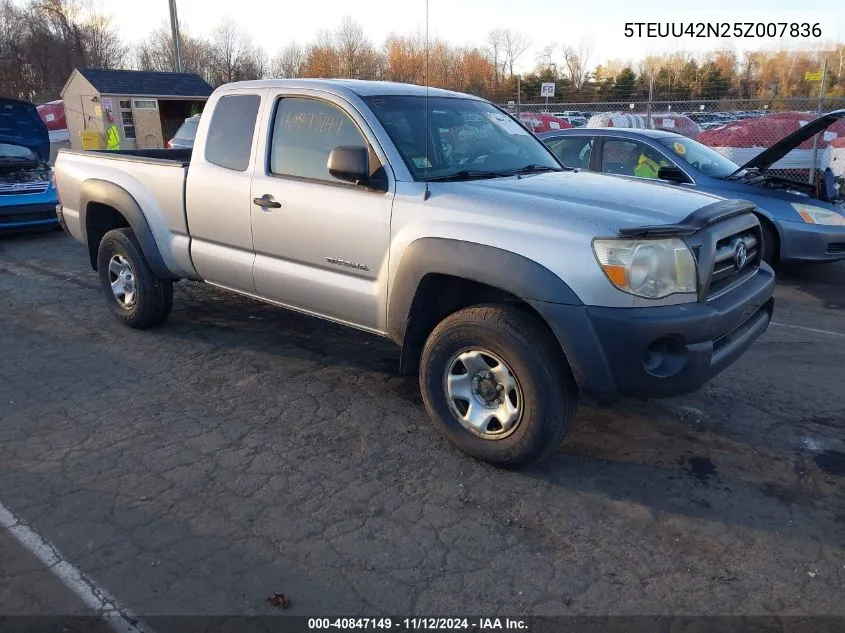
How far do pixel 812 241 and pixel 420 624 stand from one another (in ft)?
20.6

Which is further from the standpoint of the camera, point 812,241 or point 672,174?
point 672,174

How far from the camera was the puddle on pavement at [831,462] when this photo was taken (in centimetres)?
348

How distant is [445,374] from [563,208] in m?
1.04

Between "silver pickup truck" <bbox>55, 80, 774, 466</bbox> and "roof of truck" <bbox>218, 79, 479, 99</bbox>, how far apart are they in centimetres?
3

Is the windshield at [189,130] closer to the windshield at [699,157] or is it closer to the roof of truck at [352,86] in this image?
the windshield at [699,157]

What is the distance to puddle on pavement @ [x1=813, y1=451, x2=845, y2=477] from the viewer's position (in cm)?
348

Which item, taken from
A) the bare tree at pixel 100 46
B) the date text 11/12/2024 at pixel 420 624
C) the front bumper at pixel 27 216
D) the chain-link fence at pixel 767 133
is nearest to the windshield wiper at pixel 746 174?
the chain-link fence at pixel 767 133

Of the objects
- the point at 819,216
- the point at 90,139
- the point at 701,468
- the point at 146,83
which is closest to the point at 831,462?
the point at 701,468

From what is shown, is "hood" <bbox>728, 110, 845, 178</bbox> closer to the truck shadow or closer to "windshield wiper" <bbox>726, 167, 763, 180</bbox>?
"windshield wiper" <bbox>726, 167, 763, 180</bbox>

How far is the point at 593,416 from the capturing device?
414cm

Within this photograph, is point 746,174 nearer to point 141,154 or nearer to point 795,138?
point 795,138

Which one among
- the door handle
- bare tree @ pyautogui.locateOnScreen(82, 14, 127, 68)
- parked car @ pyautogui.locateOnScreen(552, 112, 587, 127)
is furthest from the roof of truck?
bare tree @ pyautogui.locateOnScreen(82, 14, 127, 68)

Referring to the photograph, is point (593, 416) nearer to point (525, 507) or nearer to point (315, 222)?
point (525, 507)

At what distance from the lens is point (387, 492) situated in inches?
131
